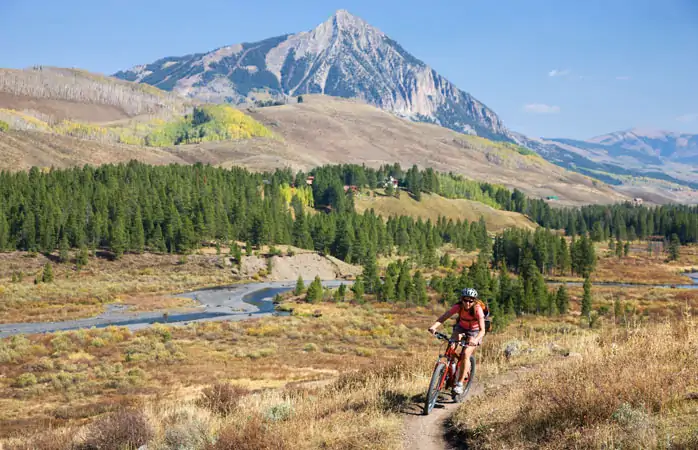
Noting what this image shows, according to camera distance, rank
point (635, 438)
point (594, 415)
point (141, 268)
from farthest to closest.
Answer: point (141, 268)
point (594, 415)
point (635, 438)

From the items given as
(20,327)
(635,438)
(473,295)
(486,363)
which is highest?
(473,295)

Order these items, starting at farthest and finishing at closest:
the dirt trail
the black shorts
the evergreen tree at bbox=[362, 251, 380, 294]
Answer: the evergreen tree at bbox=[362, 251, 380, 294]
the black shorts
the dirt trail

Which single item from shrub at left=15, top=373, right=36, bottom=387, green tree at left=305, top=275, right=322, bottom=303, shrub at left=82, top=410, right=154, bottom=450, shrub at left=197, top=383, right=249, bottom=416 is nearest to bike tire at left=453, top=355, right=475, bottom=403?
shrub at left=197, top=383, right=249, bottom=416

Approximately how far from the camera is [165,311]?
81938 mm

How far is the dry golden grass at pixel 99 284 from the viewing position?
81.1 m

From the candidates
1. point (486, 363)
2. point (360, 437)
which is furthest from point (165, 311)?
point (360, 437)

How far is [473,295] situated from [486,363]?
6638 millimetres

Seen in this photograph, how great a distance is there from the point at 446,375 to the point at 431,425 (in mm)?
1577

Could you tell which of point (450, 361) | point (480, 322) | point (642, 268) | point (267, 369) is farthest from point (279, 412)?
point (642, 268)

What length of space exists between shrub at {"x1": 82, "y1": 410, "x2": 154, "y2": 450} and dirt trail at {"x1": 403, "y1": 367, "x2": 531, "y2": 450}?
674 centimetres

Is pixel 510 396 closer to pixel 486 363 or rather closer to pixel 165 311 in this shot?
pixel 486 363

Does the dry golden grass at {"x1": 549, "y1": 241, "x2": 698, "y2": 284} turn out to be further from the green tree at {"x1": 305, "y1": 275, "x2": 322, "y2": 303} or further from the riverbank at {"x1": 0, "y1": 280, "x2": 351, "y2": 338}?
the riverbank at {"x1": 0, "y1": 280, "x2": 351, "y2": 338}

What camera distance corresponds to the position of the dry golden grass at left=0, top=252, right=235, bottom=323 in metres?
81.1

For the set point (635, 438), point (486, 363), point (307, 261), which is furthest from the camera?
point (307, 261)
